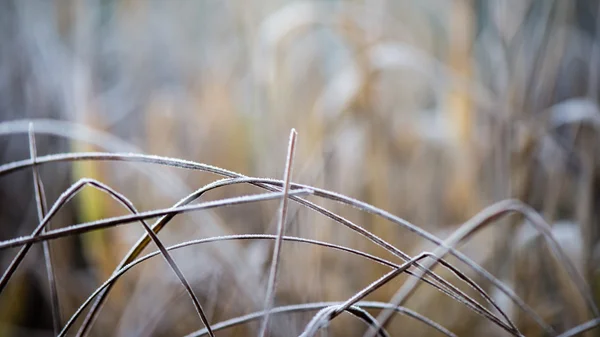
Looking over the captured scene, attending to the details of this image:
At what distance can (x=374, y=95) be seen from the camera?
2.29ft

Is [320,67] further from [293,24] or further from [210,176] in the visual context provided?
[293,24]

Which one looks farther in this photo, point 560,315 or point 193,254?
point 193,254

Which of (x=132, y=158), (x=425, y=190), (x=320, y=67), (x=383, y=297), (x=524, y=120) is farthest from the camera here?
(x=320, y=67)

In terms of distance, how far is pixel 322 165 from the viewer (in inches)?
23.7

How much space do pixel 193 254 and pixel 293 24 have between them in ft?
0.98

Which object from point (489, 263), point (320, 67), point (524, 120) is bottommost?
point (489, 263)

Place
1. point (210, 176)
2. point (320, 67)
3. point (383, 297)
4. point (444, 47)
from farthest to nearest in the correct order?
point (444, 47), point (320, 67), point (210, 176), point (383, 297)

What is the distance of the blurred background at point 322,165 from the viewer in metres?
0.54

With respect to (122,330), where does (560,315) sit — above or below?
above

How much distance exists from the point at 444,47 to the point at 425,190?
61cm

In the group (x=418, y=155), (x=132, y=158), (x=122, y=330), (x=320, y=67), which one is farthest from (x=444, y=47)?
(x=132, y=158)

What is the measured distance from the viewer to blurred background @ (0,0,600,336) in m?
0.54

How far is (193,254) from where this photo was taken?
71 cm

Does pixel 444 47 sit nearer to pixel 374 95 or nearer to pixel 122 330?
pixel 374 95
